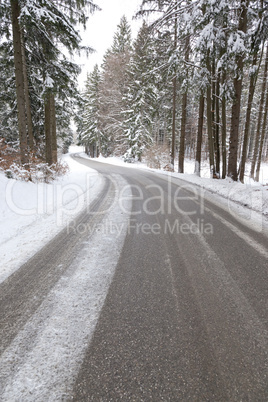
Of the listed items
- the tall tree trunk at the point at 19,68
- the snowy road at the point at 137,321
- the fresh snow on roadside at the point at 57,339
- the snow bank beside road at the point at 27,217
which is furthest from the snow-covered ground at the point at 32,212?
the tall tree trunk at the point at 19,68

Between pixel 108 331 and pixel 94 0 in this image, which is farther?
pixel 94 0

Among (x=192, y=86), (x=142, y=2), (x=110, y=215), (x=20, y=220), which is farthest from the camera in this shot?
(x=192, y=86)

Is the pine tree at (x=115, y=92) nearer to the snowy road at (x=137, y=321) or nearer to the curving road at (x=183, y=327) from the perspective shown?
the snowy road at (x=137, y=321)

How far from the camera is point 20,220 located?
4.20 metres

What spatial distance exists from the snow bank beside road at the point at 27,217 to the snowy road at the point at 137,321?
1.00 feet

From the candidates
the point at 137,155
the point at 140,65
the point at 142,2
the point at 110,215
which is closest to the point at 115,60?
the point at 140,65

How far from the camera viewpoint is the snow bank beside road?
294 cm

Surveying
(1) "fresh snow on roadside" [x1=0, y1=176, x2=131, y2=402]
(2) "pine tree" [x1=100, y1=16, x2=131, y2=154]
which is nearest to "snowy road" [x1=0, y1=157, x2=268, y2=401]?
(1) "fresh snow on roadside" [x1=0, y1=176, x2=131, y2=402]

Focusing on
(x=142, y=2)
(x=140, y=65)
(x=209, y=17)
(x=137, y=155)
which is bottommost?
(x=137, y=155)

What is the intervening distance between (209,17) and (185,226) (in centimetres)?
871

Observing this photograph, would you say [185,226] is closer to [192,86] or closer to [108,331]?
[108,331]

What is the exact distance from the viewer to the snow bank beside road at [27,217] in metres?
2.94

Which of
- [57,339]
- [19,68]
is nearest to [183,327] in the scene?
[57,339]

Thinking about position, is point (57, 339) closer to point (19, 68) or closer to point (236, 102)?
point (19, 68)
